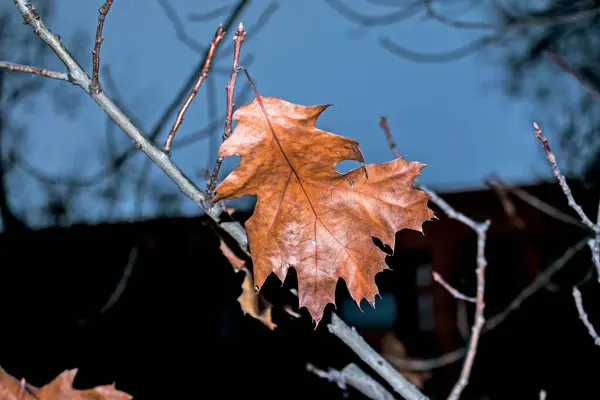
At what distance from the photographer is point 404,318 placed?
5281 millimetres

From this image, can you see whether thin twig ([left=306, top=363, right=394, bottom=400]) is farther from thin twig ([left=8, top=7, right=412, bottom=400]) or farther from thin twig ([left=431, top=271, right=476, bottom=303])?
thin twig ([left=431, top=271, right=476, bottom=303])

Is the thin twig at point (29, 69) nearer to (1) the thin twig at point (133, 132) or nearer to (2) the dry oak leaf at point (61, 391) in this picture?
(1) the thin twig at point (133, 132)

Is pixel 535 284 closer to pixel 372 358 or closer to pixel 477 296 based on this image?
pixel 477 296

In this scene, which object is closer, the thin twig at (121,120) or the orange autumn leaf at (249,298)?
the thin twig at (121,120)

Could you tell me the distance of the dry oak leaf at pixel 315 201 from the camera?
1.92 feet

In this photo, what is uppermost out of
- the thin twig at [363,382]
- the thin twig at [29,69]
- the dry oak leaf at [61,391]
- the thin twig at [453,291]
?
the thin twig at [29,69]

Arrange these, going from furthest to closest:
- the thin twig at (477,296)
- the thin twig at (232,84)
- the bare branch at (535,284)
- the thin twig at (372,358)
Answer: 1. the bare branch at (535,284)
2. the thin twig at (477,296)
3. the thin twig at (372,358)
4. the thin twig at (232,84)

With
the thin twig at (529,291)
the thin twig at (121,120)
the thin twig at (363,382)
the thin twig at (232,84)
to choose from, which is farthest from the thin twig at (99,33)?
the thin twig at (529,291)

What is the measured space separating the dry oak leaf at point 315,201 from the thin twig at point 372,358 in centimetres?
7

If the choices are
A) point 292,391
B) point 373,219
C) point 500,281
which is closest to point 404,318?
point 500,281

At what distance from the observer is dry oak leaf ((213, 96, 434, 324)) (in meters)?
0.59

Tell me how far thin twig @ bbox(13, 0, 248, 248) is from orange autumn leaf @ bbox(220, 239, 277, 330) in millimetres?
86

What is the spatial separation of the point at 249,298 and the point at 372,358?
204 millimetres

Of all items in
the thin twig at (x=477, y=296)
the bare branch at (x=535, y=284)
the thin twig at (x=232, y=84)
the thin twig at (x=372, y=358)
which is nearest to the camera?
the thin twig at (x=232, y=84)
